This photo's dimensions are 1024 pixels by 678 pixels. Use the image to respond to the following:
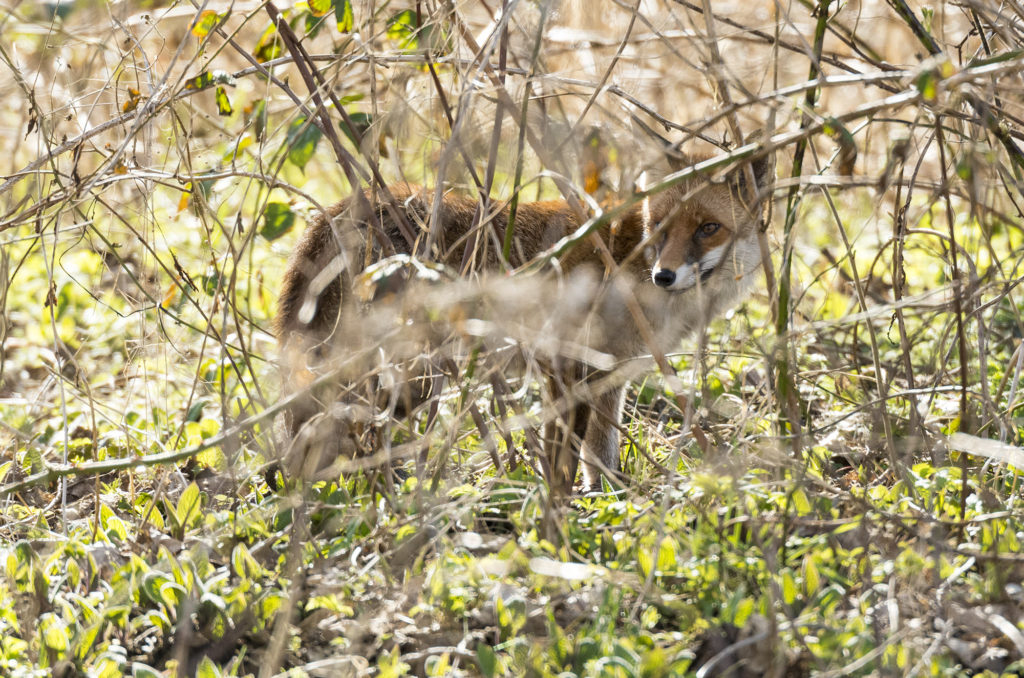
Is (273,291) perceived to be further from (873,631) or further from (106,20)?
(873,631)

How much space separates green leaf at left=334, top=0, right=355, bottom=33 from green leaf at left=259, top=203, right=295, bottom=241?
0.91 m

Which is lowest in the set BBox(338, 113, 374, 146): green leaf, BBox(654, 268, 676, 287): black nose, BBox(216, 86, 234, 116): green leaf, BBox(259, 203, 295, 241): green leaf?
BBox(654, 268, 676, 287): black nose

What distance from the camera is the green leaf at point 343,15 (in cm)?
291

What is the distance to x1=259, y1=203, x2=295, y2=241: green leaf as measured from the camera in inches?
145

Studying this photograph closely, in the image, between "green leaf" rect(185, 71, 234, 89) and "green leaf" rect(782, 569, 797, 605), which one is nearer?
"green leaf" rect(782, 569, 797, 605)

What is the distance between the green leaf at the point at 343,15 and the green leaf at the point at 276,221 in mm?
909

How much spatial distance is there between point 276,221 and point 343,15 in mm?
1027

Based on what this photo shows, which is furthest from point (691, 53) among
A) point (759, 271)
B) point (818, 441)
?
point (818, 441)

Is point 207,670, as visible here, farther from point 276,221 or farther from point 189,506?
point 276,221

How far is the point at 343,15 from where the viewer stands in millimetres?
2957

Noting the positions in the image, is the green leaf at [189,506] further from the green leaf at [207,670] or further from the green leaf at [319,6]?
the green leaf at [319,6]

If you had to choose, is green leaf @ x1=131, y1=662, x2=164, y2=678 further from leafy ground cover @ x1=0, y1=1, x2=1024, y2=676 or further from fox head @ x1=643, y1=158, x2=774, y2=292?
fox head @ x1=643, y1=158, x2=774, y2=292

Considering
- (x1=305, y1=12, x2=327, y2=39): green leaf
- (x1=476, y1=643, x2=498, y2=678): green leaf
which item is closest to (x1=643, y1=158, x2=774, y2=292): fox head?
(x1=305, y1=12, x2=327, y2=39): green leaf

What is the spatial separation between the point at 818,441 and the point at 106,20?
3.27 m
